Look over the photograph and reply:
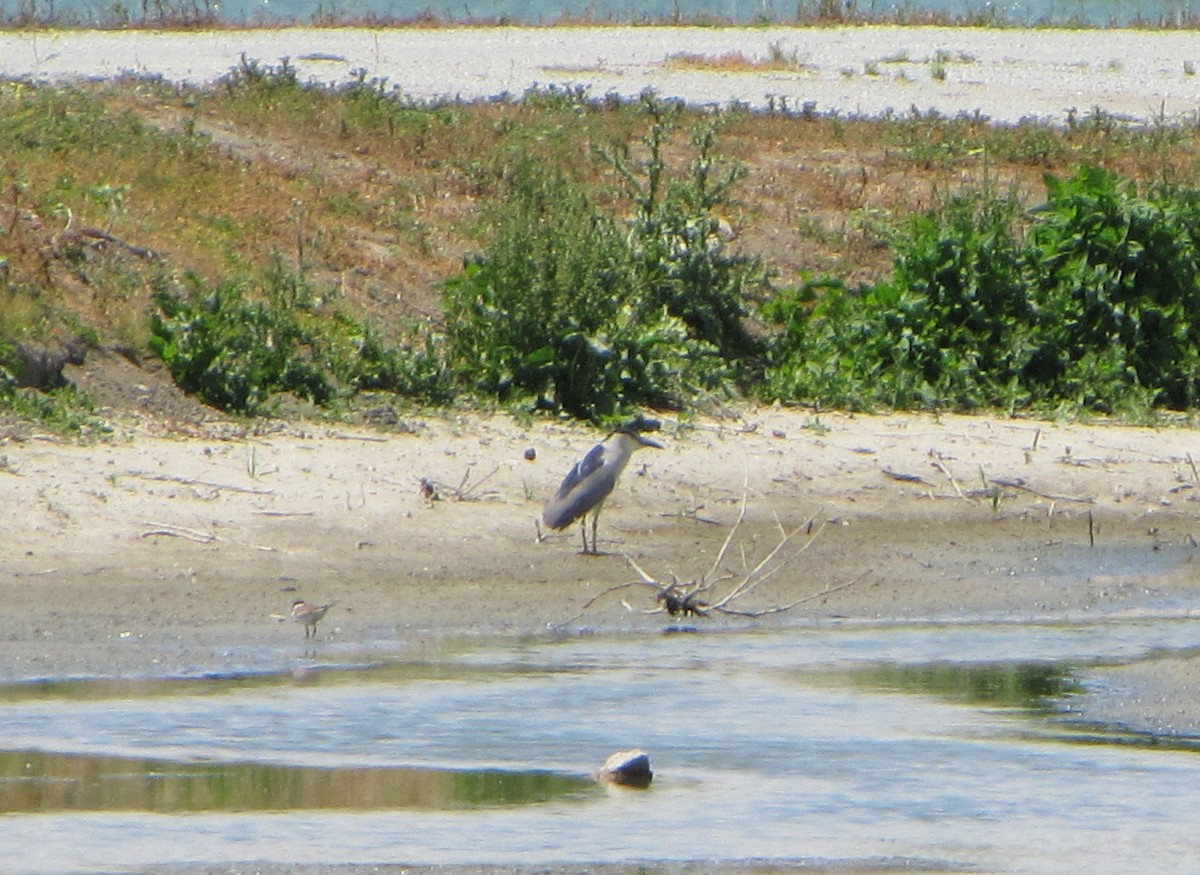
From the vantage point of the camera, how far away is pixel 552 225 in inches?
455

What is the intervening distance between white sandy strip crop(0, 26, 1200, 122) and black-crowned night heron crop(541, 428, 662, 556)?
7850 millimetres

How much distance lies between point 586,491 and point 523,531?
22.7 inches

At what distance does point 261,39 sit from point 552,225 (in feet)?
38.2

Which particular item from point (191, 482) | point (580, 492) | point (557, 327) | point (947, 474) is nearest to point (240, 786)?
point (580, 492)

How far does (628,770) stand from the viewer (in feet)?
20.6

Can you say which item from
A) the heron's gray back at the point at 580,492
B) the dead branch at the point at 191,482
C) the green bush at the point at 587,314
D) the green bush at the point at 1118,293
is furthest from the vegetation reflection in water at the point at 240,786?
the green bush at the point at 1118,293

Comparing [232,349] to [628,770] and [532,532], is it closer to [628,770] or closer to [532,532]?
[532,532]

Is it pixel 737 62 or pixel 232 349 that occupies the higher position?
pixel 737 62

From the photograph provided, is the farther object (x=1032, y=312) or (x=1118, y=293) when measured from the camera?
(x=1118, y=293)

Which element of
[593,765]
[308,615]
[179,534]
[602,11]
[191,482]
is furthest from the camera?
[602,11]

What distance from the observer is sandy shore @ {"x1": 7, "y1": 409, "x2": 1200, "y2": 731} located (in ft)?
26.9

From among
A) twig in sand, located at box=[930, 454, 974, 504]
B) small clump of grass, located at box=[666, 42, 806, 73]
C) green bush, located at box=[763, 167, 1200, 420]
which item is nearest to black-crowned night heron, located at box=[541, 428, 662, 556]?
twig in sand, located at box=[930, 454, 974, 504]

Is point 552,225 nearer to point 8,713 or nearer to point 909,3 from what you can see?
point 8,713

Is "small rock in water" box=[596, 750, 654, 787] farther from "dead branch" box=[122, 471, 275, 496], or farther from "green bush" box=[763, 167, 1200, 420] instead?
"green bush" box=[763, 167, 1200, 420]
